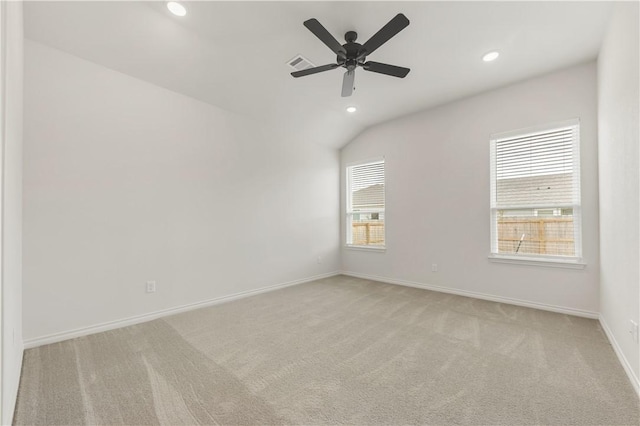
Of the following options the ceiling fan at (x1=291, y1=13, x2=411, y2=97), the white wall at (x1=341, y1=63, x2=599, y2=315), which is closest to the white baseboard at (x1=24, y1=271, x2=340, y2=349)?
the white wall at (x1=341, y1=63, x2=599, y2=315)

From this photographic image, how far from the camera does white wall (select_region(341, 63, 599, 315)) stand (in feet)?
10.2

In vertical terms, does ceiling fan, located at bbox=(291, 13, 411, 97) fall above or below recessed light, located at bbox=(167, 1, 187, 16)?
below

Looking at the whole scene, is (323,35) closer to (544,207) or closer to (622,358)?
(544,207)

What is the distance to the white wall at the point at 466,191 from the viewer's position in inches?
123

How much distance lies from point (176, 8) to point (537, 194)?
14.7ft

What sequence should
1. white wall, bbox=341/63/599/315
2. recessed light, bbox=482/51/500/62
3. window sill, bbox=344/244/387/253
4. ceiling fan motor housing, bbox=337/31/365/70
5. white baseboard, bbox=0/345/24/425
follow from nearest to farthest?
white baseboard, bbox=0/345/24/425
ceiling fan motor housing, bbox=337/31/365/70
recessed light, bbox=482/51/500/62
white wall, bbox=341/63/599/315
window sill, bbox=344/244/387/253

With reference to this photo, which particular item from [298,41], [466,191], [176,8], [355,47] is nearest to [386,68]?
[355,47]

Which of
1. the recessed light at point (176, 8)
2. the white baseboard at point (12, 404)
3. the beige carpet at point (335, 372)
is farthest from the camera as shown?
the recessed light at point (176, 8)

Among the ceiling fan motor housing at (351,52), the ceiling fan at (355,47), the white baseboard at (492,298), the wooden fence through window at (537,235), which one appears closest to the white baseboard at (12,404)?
the ceiling fan at (355,47)

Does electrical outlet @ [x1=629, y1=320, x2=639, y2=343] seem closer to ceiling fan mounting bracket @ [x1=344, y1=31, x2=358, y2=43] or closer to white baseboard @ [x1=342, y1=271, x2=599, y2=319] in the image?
white baseboard @ [x1=342, y1=271, x2=599, y2=319]

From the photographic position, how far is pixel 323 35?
7.09ft

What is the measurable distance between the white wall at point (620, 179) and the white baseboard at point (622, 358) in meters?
0.02

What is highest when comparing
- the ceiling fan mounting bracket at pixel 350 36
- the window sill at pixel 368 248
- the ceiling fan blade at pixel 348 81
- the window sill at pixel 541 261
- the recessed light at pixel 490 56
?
the recessed light at pixel 490 56

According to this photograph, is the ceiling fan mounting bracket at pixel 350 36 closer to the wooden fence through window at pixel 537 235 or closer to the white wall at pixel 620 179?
the white wall at pixel 620 179
